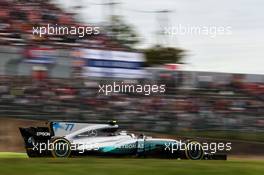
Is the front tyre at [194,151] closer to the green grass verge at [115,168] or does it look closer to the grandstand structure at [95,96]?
the grandstand structure at [95,96]

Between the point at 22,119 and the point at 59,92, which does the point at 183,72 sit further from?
the point at 22,119

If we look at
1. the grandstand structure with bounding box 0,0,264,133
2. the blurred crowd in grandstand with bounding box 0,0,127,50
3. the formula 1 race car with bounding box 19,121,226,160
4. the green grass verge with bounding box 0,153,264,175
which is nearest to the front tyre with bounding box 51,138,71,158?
the formula 1 race car with bounding box 19,121,226,160

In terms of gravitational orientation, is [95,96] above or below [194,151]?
above

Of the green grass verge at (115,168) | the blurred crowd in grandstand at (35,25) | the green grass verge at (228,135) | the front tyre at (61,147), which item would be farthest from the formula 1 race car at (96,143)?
the green grass verge at (115,168)

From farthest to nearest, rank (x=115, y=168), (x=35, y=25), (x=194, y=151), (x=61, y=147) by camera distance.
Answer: (x=35, y=25) → (x=194, y=151) → (x=61, y=147) → (x=115, y=168)

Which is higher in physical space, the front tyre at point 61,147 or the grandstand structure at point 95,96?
the grandstand structure at point 95,96

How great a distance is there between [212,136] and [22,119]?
13.7 ft

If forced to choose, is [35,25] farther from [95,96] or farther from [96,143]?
[96,143]

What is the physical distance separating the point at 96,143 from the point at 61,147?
68 cm

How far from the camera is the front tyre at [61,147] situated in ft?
36.0

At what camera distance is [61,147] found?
11.0 m

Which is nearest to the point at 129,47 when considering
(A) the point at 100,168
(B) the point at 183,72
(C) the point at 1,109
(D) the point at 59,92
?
(B) the point at 183,72

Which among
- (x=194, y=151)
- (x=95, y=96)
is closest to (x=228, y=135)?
(x=194, y=151)

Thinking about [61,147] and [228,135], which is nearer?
[61,147]
